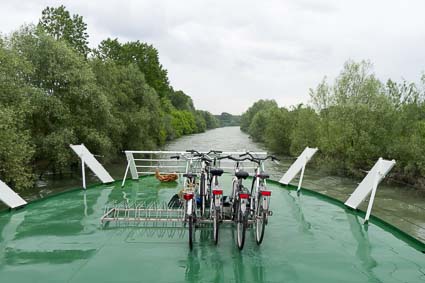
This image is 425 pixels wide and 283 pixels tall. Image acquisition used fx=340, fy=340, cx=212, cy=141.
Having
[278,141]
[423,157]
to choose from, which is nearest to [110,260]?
[423,157]

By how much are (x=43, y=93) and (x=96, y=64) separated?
22.0 feet

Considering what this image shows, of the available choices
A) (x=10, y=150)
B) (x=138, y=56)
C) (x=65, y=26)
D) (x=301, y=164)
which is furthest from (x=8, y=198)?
(x=138, y=56)

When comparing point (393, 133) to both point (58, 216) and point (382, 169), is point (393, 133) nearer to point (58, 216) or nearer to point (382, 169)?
point (382, 169)

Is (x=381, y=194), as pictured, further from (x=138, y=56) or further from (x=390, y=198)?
(x=138, y=56)

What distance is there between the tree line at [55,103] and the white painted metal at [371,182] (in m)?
7.60

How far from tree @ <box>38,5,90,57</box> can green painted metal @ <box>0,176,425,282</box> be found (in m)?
16.1

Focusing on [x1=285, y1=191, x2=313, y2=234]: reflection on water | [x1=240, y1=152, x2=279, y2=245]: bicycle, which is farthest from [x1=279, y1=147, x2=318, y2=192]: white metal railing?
[x1=240, y1=152, x2=279, y2=245]: bicycle

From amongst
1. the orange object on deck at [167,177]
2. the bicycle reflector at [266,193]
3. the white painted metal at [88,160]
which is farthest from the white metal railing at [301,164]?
the white painted metal at [88,160]

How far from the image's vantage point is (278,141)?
2806 centimetres

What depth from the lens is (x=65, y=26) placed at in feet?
64.1

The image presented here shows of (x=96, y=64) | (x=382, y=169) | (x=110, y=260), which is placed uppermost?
(x=96, y=64)

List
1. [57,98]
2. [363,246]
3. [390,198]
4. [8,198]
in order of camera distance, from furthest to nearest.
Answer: [57,98], [390,198], [8,198], [363,246]

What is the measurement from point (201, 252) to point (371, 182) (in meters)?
3.38

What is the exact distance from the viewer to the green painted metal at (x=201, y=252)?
11.0 ft
